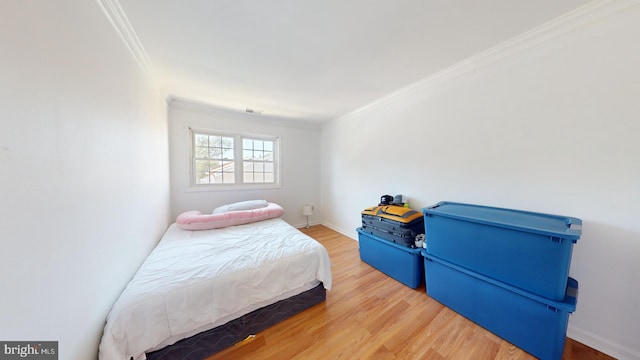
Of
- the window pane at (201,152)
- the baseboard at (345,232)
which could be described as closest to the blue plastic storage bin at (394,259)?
the baseboard at (345,232)

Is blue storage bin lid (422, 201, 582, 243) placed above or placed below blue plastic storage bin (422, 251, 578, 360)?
above

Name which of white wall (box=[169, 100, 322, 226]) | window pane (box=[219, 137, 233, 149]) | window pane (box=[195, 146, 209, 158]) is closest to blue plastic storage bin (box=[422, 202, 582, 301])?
white wall (box=[169, 100, 322, 226])

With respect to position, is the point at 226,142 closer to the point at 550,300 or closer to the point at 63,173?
the point at 63,173

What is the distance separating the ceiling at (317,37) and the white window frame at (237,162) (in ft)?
3.11

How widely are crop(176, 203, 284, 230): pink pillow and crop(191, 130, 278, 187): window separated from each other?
37.2 inches

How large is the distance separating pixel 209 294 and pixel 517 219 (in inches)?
94.4

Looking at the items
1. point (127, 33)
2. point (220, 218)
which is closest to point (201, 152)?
point (220, 218)

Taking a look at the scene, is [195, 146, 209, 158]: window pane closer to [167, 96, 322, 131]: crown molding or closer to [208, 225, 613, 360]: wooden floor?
[167, 96, 322, 131]: crown molding

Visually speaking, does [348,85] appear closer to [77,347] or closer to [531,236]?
[531,236]

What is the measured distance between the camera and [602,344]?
1.29 meters

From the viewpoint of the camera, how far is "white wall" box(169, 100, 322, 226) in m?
2.91

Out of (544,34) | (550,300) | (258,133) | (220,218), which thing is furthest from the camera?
(258,133)

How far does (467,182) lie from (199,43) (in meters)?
2.94

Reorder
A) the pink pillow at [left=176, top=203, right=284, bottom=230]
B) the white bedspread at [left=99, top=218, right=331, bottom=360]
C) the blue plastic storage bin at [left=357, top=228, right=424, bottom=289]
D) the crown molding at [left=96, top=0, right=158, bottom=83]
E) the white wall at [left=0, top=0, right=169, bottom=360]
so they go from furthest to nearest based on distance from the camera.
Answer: the pink pillow at [left=176, top=203, right=284, bottom=230] → the blue plastic storage bin at [left=357, top=228, right=424, bottom=289] → the crown molding at [left=96, top=0, right=158, bottom=83] → the white bedspread at [left=99, top=218, right=331, bottom=360] → the white wall at [left=0, top=0, right=169, bottom=360]
